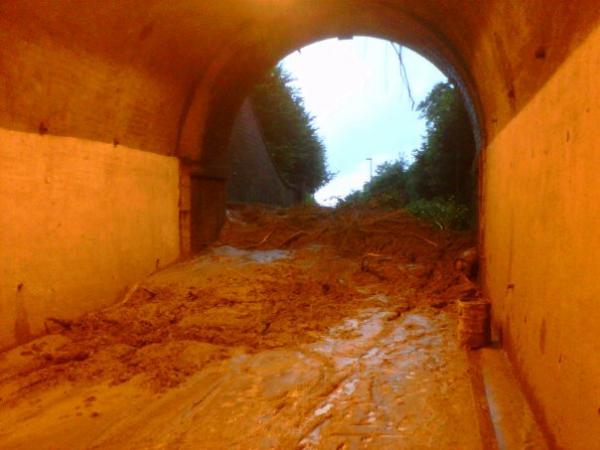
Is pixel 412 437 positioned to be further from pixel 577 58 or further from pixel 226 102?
pixel 226 102

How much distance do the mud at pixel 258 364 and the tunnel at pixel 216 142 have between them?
1.81 feet

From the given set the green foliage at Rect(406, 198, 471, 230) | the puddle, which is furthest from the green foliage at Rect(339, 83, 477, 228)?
the puddle

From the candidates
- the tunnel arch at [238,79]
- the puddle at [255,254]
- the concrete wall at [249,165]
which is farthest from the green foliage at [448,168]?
the concrete wall at [249,165]

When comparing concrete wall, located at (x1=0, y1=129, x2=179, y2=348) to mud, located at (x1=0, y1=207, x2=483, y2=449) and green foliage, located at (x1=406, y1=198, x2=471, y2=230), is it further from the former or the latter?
green foliage, located at (x1=406, y1=198, x2=471, y2=230)

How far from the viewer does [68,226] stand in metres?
5.88

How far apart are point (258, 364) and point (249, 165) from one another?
13186 millimetres

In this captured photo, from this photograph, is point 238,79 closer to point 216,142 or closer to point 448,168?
point 216,142

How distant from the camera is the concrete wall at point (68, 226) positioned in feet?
16.6

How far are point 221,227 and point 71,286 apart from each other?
15.8ft

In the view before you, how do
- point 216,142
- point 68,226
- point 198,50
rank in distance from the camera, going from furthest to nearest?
point 216,142
point 198,50
point 68,226

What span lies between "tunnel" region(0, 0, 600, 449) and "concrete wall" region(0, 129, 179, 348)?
2cm

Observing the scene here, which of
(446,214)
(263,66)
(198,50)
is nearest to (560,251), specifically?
(198,50)

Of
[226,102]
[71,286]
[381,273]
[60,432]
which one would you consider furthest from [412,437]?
[226,102]

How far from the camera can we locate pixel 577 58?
2.65 meters
